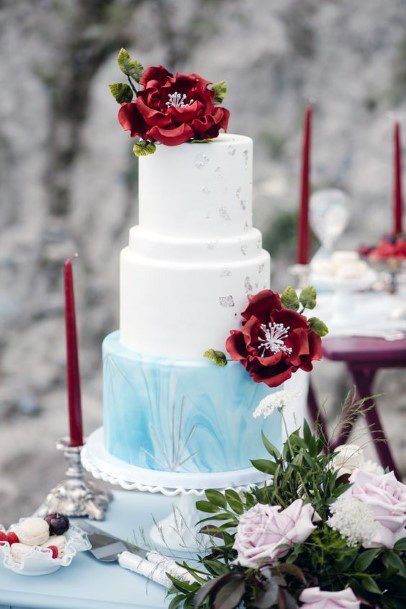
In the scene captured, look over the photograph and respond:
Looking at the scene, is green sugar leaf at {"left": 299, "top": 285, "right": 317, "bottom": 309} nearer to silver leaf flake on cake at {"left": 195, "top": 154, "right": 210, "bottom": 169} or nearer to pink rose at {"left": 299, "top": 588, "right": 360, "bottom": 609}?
silver leaf flake on cake at {"left": 195, "top": 154, "right": 210, "bottom": 169}

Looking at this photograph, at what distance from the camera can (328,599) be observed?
47.3 inches

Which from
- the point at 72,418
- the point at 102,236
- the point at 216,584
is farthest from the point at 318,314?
the point at 102,236

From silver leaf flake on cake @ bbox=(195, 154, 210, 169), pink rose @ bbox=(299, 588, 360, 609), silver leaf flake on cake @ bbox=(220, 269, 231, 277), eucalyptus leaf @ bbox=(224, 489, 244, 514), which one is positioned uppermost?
silver leaf flake on cake @ bbox=(195, 154, 210, 169)

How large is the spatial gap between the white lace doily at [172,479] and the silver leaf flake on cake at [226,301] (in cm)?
24

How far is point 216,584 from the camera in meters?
1.21

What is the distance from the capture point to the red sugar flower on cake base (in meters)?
1.49

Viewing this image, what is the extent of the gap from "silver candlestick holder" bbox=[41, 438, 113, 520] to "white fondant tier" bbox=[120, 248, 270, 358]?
0.24 meters

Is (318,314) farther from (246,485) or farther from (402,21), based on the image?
(402,21)

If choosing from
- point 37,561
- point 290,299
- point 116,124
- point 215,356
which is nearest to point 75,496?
point 37,561

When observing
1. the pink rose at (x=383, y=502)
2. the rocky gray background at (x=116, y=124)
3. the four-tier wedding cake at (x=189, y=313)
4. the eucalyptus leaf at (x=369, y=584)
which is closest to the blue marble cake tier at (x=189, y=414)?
the four-tier wedding cake at (x=189, y=313)

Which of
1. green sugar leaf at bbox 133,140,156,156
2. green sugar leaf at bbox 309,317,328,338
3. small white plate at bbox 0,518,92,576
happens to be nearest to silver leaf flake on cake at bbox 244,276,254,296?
green sugar leaf at bbox 309,317,328,338

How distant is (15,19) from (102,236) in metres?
1.17

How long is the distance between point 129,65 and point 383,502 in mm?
703

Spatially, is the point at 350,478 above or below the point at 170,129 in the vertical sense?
below
